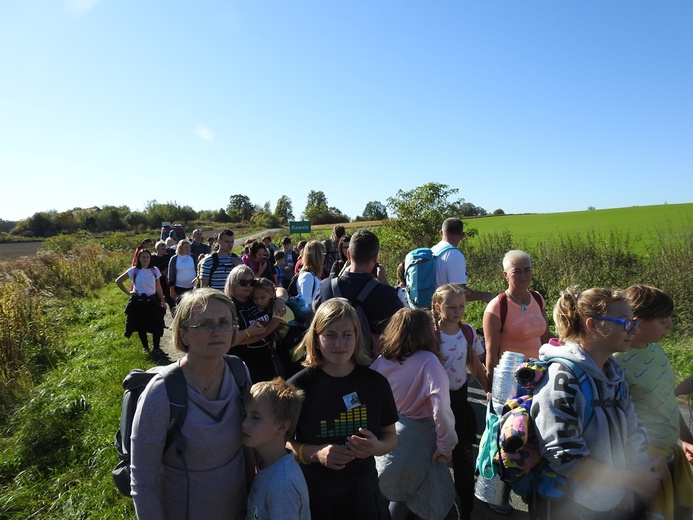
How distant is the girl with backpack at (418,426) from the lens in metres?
2.41

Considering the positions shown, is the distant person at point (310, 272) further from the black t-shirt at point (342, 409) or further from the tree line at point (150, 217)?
the tree line at point (150, 217)

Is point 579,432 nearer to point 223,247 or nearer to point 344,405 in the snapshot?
point 344,405

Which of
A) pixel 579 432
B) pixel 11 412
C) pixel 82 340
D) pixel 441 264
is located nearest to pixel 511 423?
pixel 579 432

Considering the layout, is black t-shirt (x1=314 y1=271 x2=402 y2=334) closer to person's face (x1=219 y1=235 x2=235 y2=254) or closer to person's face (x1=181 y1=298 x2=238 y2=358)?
person's face (x1=181 y1=298 x2=238 y2=358)

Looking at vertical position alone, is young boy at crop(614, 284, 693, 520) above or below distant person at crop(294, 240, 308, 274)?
below

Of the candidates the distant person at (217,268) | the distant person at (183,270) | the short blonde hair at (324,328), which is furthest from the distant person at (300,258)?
the short blonde hair at (324,328)

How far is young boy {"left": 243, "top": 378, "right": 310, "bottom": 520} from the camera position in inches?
68.6

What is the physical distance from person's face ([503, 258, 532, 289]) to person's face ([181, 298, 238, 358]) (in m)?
2.38

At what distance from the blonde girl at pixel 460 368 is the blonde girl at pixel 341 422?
2.95 feet

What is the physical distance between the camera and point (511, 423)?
1971mm

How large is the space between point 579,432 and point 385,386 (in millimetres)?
905

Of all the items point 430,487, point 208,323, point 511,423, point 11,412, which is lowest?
point 11,412

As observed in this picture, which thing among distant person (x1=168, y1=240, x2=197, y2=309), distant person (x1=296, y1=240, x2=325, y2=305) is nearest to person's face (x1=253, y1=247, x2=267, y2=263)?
distant person (x1=168, y1=240, x2=197, y2=309)

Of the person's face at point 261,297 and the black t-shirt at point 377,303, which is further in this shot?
the person's face at point 261,297
